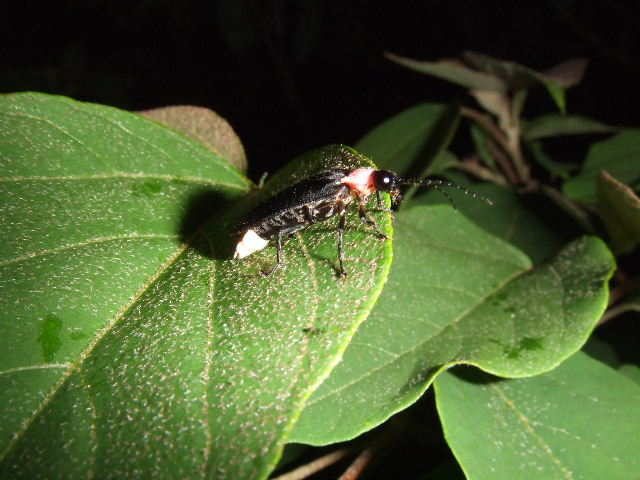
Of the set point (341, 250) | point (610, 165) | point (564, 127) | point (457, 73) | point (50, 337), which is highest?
point (50, 337)

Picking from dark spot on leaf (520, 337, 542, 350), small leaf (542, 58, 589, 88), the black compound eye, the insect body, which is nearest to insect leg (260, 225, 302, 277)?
the insect body

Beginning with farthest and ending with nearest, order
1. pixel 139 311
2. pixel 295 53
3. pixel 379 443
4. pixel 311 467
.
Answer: pixel 295 53, pixel 379 443, pixel 311 467, pixel 139 311

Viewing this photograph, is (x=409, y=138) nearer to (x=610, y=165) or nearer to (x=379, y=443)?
(x=610, y=165)

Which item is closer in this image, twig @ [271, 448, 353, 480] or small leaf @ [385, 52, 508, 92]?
twig @ [271, 448, 353, 480]

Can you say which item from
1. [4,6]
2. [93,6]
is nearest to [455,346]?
[93,6]

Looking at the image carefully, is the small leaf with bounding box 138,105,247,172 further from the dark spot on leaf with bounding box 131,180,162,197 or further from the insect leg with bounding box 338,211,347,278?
the insect leg with bounding box 338,211,347,278

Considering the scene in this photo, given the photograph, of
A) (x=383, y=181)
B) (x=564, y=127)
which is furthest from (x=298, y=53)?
(x=383, y=181)

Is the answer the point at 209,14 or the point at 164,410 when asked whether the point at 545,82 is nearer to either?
the point at 164,410
